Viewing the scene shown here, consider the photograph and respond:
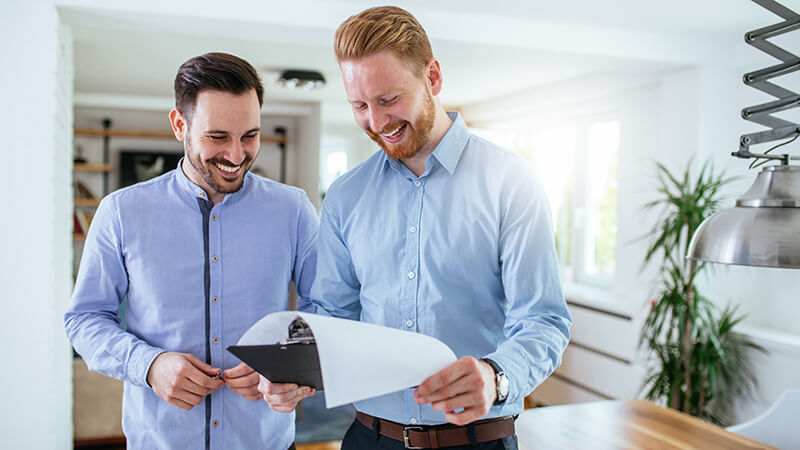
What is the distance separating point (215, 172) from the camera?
1.45 meters

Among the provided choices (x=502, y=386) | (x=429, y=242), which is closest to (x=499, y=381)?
(x=502, y=386)

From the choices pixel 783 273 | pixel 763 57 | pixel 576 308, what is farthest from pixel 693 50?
pixel 576 308

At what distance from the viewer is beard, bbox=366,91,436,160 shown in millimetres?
1246

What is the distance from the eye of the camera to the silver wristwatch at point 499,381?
1.03 meters

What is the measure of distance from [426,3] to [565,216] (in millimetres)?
3125

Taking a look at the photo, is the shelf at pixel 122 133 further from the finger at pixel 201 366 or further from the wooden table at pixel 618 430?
the finger at pixel 201 366

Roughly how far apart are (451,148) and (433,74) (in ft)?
0.50

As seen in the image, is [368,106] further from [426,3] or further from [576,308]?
[576,308]

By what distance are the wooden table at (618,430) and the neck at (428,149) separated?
1.32m

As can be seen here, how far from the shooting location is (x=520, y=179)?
1.24 metres

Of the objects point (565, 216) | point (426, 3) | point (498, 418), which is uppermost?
point (426, 3)

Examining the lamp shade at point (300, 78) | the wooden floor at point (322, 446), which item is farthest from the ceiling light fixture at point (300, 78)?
the wooden floor at point (322, 446)

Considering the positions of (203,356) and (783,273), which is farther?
(783,273)

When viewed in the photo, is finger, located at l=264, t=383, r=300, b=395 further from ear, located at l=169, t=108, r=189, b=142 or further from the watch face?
ear, located at l=169, t=108, r=189, b=142
